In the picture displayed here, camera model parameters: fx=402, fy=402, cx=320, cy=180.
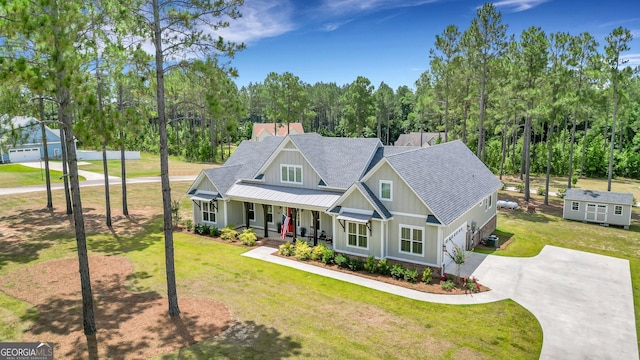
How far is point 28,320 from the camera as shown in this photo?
48.2ft

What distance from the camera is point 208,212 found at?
95.0ft

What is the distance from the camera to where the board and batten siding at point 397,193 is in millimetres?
20609

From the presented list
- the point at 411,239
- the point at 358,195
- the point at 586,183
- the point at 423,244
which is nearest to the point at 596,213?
the point at 423,244

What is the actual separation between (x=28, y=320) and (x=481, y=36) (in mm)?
39641

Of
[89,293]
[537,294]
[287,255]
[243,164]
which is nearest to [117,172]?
[243,164]

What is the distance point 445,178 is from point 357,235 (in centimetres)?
643

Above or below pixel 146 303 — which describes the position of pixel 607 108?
above

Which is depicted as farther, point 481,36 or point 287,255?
point 481,36

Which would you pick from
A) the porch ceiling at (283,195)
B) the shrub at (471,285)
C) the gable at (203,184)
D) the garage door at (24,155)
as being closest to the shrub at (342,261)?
the porch ceiling at (283,195)

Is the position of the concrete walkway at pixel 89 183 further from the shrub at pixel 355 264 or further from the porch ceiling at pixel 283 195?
the shrub at pixel 355 264

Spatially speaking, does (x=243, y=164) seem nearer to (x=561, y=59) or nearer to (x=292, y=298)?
(x=292, y=298)

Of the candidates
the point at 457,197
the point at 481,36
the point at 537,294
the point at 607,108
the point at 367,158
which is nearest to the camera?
the point at 537,294

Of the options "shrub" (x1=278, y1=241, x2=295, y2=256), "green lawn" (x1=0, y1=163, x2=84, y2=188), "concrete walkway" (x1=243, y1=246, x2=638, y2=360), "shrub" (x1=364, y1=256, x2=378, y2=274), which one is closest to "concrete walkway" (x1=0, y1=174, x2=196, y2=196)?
"green lawn" (x1=0, y1=163, x2=84, y2=188)

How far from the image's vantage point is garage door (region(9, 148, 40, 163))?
205 ft
